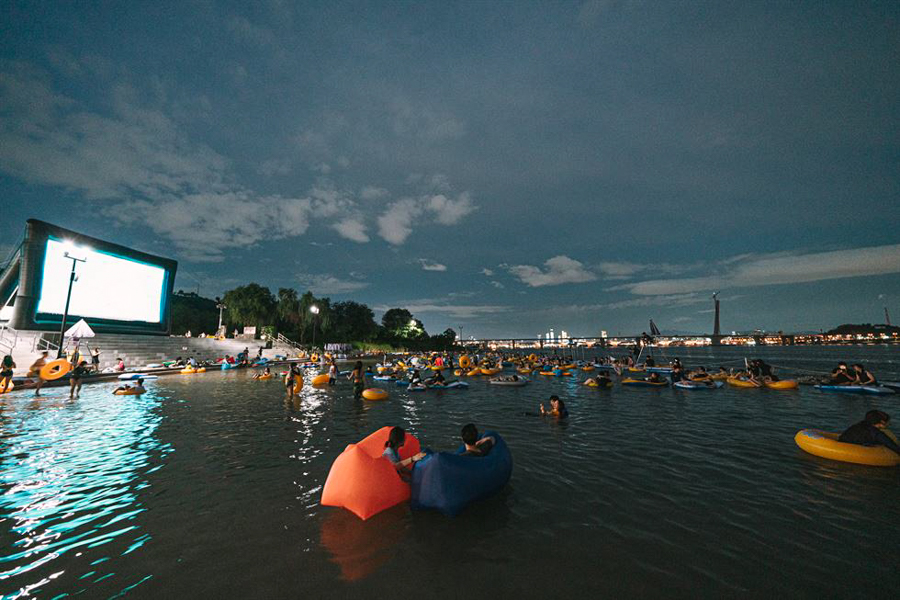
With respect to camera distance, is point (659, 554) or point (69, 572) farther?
point (659, 554)

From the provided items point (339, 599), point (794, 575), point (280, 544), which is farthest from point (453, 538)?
point (794, 575)

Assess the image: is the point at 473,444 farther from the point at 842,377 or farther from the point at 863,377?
the point at 842,377

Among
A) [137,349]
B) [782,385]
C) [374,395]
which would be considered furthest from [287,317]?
[782,385]

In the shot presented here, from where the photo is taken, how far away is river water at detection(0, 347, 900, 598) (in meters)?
4.08

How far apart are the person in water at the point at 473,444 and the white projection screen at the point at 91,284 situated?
3098 cm

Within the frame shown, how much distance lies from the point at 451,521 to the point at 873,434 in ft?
31.1

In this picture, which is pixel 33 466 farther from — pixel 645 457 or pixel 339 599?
pixel 645 457

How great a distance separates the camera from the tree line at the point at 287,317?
57281mm

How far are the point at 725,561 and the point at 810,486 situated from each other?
421 centimetres

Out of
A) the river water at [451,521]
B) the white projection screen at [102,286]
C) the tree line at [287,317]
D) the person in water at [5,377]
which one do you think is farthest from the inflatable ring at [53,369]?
the tree line at [287,317]

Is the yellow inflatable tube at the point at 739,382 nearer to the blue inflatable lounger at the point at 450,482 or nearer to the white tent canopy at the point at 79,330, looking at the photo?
the blue inflatable lounger at the point at 450,482

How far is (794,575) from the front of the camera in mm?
4164

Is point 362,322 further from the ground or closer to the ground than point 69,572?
further from the ground

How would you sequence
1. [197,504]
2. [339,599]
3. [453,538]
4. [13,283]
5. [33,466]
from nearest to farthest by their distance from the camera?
[339,599]
[453,538]
[197,504]
[33,466]
[13,283]
